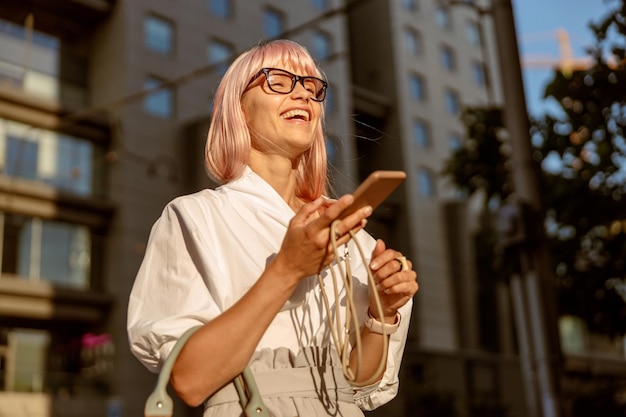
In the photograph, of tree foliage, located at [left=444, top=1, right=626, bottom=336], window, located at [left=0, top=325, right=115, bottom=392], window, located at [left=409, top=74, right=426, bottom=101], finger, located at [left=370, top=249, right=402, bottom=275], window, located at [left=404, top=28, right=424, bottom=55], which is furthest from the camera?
window, located at [left=404, top=28, right=424, bottom=55]

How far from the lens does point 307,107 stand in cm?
175

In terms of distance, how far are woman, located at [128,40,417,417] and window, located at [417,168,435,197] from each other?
30273mm

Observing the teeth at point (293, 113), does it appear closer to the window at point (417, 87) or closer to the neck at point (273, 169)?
the neck at point (273, 169)

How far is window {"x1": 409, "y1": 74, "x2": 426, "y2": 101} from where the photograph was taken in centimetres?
3275

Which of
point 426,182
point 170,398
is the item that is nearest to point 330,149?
point 170,398

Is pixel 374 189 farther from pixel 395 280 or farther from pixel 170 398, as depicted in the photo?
pixel 170 398

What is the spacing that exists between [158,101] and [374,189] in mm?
23535

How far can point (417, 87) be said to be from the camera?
109 ft

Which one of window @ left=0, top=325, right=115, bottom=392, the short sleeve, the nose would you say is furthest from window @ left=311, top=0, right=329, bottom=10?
the short sleeve

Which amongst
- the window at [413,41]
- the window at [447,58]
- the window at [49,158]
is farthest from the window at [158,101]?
the window at [447,58]

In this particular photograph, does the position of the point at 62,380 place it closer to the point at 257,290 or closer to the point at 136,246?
the point at 136,246

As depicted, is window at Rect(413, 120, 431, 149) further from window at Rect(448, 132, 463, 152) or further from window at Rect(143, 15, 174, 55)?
window at Rect(143, 15, 174, 55)

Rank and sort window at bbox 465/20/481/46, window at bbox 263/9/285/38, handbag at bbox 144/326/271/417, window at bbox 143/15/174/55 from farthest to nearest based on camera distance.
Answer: window at bbox 465/20/481/46
window at bbox 263/9/285/38
window at bbox 143/15/174/55
handbag at bbox 144/326/271/417

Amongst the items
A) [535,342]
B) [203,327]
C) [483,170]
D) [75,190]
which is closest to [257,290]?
[203,327]
